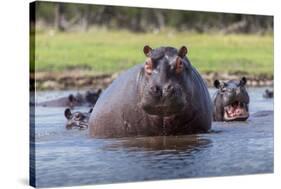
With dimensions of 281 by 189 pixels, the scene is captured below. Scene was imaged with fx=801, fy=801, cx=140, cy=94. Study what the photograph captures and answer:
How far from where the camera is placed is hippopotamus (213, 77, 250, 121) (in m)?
12.4

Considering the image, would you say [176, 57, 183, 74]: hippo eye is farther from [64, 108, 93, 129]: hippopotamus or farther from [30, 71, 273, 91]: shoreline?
[64, 108, 93, 129]: hippopotamus

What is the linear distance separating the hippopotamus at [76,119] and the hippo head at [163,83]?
2.69 ft

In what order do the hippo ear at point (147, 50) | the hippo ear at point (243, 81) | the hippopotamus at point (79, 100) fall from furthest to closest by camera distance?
the hippo ear at point (243, 81)
the hippo ear at point (147, 50)
the hippopotamus at point (79, 100)

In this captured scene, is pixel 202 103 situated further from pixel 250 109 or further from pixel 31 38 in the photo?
pixel 31 38

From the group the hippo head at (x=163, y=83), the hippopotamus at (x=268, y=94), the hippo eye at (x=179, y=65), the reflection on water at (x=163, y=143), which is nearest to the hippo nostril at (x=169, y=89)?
the hippo head at (x=163, y=83)

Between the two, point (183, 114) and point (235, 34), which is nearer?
point (183, 114)

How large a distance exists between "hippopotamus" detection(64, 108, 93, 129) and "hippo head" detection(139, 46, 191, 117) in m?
0.82

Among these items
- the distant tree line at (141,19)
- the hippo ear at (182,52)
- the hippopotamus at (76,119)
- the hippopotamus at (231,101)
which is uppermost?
the distant tree line at (141,19)

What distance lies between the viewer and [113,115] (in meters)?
11.6

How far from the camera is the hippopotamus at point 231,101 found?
488 inches

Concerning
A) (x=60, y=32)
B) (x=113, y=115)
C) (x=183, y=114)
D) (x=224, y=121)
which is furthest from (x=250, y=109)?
(x=60, y=32)

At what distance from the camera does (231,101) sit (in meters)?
12.5

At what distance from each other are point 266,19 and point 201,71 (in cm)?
160

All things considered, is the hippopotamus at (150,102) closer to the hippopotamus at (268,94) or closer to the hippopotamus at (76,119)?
the hippopotamus at (76,119)
